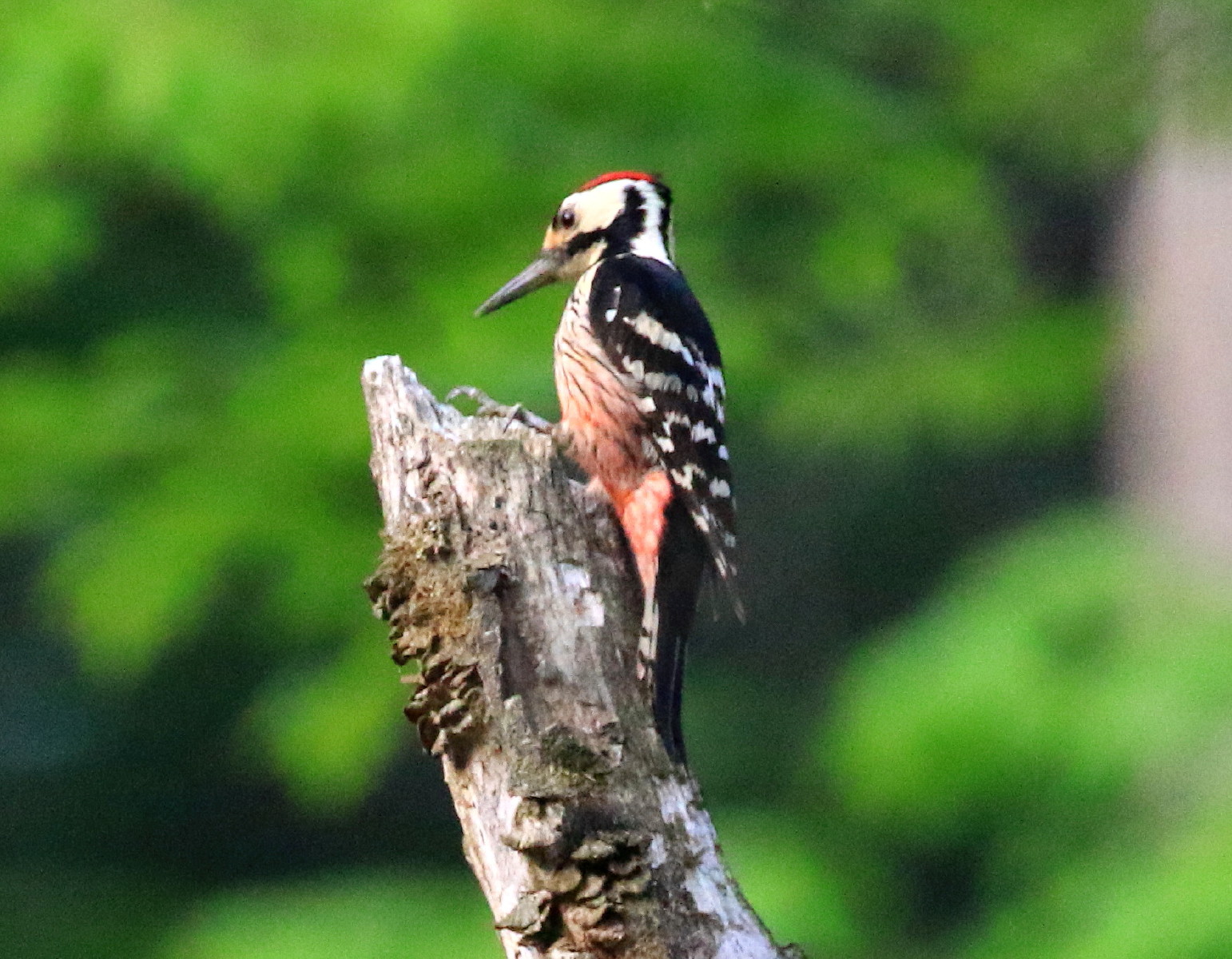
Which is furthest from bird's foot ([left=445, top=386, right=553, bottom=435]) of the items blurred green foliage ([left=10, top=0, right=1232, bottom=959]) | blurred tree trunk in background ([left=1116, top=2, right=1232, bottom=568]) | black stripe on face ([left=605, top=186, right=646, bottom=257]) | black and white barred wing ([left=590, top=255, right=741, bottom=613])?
blurred tree trunk in background ([left=1116, top=2, right=1232, bottom=568])

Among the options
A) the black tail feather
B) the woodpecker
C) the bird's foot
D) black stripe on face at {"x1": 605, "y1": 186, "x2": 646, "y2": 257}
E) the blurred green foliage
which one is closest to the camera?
the black tail feather

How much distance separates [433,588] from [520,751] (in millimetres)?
309

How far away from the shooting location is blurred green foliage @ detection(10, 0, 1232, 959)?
6.50 meters

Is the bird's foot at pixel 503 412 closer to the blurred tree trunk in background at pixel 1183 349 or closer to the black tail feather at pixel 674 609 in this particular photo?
the black tail feather at pixel 674 609

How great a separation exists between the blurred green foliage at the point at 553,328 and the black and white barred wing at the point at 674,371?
5.93 ft

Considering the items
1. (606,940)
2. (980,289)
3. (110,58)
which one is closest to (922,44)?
(980,289)

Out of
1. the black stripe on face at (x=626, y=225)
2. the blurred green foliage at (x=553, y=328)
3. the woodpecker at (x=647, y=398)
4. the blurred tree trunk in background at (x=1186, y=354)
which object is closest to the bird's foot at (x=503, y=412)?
the woodpecker at (x=647, y=398)

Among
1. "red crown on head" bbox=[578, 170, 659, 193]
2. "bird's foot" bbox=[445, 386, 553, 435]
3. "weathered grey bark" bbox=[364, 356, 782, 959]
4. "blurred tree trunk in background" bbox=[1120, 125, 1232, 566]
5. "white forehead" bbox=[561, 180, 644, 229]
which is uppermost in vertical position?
"blurred tree trunk in background" bbox=[1120, 125, 1232, 566]

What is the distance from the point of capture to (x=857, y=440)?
8734mm

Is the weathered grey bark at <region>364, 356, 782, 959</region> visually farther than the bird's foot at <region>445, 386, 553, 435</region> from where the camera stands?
No

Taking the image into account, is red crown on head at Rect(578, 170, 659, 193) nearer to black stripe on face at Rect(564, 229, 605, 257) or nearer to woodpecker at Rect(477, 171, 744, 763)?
woodpecker at Rect(477, 171, 744, 763)

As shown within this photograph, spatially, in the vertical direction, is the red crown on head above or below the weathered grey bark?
above

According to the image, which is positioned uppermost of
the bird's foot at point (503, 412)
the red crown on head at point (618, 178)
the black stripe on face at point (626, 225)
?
the red crown on head at point (618, 178)

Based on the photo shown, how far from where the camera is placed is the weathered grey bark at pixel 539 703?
9.59 ft
